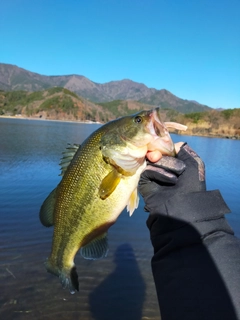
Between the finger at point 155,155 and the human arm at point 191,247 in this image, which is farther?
the finger at point 155,155

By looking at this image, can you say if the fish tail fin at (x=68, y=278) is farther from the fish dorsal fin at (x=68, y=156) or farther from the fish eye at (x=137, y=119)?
the fish eye at (x=137, y=119)

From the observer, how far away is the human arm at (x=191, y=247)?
6.08 ft

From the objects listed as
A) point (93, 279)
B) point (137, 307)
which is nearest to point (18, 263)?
point (93, 279)

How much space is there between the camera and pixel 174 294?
2021 mm

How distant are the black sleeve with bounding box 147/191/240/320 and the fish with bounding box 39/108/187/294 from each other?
1.33 feet

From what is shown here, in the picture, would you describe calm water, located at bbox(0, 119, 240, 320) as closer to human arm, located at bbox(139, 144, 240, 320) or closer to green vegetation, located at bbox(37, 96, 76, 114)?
human arm, located at bbox(139, 144, 240, 320)

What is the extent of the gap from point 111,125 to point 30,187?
371 inches

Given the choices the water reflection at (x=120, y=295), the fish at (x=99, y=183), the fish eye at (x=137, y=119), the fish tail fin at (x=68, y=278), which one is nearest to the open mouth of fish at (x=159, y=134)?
the fish at (x=99, y=183)

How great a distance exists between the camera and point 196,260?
2.04 m

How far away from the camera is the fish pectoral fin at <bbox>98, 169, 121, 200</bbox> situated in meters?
2.32

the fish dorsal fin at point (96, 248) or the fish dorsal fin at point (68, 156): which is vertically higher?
the fish dorsal fin at point (68, 156)

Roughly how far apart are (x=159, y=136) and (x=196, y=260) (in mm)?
1038

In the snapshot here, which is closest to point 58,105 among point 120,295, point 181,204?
point 120,295

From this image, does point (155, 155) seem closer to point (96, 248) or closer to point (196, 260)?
point (196, 260)
